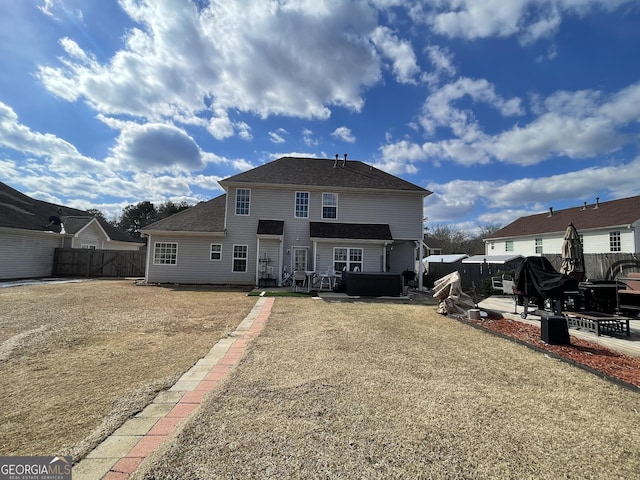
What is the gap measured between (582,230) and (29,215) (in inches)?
1556

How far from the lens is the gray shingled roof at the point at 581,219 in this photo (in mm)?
20900

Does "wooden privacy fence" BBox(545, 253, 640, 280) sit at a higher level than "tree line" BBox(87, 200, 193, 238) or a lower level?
lower

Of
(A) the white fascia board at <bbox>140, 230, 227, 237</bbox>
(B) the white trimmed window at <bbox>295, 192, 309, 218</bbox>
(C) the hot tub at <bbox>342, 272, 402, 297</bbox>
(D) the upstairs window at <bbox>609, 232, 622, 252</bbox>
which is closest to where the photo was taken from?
(C) the hot tub at <bbox>342, 272, 402, 297</bbox>

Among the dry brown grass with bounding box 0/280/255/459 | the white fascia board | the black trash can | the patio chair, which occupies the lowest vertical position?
the dry brown grass with bounding box 0/280/255/459

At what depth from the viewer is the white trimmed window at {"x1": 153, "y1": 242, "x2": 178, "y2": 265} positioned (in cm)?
1777

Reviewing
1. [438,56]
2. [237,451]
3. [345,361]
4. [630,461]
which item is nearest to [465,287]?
[438,56]

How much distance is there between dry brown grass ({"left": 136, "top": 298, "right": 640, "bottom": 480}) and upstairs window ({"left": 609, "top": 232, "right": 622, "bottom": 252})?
21816mm

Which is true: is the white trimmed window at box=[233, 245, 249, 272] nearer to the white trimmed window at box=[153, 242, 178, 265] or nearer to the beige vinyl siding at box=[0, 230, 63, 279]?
the white trimmed window at box=[153, 242, 178, 265]

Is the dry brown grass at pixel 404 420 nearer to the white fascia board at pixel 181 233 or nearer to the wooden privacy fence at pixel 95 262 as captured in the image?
the white fascia board at pixel 181 233

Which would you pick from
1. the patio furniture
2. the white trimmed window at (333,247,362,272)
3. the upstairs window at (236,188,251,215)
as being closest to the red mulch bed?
the patio furniture

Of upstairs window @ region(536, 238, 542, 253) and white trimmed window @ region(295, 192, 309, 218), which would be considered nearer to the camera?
white trimmed window @ region(295, 192, 309, 218)

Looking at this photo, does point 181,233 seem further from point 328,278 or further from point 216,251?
point 328,278

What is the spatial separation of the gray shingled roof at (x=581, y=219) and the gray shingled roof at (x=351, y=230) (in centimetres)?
1613

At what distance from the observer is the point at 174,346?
5.87 metres
